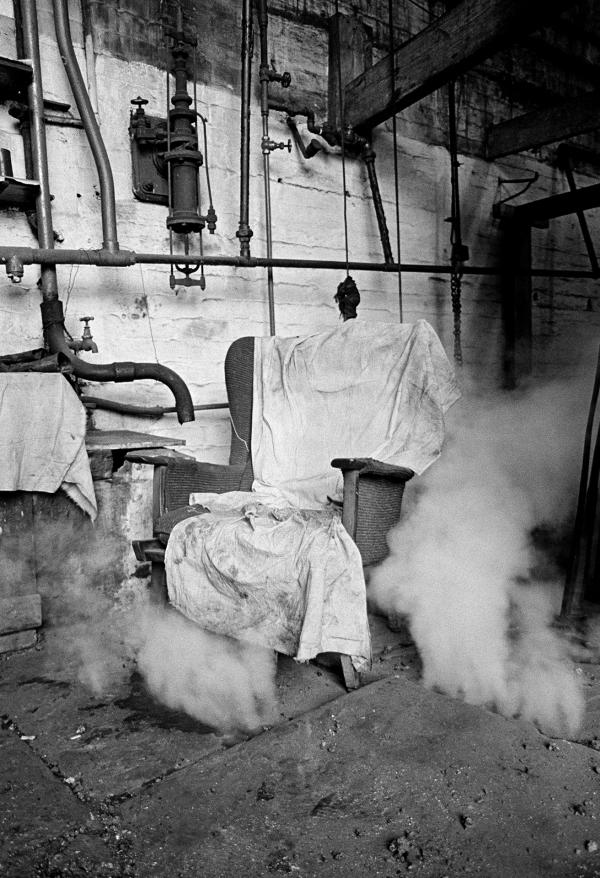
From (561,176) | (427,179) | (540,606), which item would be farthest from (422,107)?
(540,606)

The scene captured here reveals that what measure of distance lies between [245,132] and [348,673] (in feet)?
9.17

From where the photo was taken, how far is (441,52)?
3.41m

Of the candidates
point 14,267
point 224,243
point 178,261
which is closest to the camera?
point 14,267

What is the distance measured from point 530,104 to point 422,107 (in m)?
1.16

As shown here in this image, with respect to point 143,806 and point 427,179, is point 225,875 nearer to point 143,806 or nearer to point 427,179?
point 143,806

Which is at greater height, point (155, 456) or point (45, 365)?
point (45, 365)

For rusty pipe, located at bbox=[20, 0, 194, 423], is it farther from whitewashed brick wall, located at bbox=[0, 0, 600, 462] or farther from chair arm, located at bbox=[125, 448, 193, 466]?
chair arm, located at bbox=[125, 448, 193, 466]

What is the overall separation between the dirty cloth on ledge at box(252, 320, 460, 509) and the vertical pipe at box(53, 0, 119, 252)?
87cm

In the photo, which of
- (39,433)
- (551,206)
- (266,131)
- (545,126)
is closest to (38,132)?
(266,131)

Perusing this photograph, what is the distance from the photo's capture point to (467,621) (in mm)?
2506

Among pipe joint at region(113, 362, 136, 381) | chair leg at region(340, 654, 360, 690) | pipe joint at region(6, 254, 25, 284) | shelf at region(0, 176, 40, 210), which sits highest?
shelf at region(0, 176, 40, 210)

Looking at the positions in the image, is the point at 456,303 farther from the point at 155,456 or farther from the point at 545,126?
the point at 155,456

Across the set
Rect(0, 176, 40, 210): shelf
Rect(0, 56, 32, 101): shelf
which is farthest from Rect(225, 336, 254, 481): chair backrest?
Rect(0, 56, 32, 101): shelf

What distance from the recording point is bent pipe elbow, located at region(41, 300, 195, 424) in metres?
3.03
